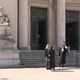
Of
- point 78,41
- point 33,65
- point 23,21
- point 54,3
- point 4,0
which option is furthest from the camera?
point 78,41

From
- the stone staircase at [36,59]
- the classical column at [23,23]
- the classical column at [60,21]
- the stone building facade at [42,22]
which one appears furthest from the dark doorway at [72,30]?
the stone staircase at [36,59]

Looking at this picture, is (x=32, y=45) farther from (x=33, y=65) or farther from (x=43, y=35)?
(x=33, y=65)

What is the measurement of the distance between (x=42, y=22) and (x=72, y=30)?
3.93 metres

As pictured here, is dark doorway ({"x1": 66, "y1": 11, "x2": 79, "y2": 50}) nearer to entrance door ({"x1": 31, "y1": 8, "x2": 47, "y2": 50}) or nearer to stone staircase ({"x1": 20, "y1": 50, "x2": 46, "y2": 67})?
entrance door ({"x1": 31, "y1": 8, "x2": 47, "y2": 50})

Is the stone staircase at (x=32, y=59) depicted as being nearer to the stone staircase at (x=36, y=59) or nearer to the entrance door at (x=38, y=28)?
the stone staircase at (x=36, y=59)

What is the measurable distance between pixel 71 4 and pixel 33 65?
1349 centimetres

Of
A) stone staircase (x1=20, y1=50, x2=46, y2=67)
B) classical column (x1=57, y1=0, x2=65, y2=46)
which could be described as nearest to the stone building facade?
classical column (x1=57, y1=0, x2=65, y2=46)

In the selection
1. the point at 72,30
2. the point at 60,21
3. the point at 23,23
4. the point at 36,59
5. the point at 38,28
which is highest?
the point at 60,21

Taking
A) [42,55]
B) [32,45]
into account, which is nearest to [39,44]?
[32,45]

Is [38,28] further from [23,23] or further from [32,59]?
[32,59]

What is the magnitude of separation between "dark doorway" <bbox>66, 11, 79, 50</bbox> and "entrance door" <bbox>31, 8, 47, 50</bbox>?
9.68ft

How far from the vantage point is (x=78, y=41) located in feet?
146

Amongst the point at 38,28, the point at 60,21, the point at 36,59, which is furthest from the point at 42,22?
the point at 36,59

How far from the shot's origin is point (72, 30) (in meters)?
45.0
